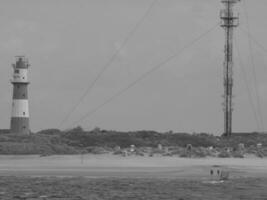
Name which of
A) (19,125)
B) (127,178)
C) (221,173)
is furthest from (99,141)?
(221,173)

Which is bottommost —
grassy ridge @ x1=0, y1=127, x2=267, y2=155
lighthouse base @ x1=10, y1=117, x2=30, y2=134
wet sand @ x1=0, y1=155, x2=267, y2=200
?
wet sand @ x1=0, y1=155, x2=267, y2=200

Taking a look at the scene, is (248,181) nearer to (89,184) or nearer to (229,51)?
(89,184)

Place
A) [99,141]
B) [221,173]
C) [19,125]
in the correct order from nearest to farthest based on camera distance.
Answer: [221,173] → [99,141] → [19,125]

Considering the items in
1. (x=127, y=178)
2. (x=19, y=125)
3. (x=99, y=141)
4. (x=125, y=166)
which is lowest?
(x=127, y=178)

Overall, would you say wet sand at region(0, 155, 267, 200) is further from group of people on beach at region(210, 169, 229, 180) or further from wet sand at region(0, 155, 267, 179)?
group of people on beach at region(210, 169, 229, 180)

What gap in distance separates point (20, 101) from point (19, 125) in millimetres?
1673

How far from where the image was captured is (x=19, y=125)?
64312mm

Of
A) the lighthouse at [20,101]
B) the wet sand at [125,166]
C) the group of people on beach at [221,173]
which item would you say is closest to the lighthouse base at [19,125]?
the lighthouse at [20,101]

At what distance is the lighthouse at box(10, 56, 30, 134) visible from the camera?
209 ft

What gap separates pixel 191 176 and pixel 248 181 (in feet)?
10.1

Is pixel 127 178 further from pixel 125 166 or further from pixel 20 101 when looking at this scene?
pixel 20 101

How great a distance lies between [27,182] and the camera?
38.4m

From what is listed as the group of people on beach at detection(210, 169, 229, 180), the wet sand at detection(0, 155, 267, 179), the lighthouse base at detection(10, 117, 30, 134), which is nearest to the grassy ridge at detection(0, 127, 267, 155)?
the lighthouse base at detection(10, 117, 30, 134)

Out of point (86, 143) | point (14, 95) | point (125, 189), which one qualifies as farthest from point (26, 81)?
point (125, 189)
